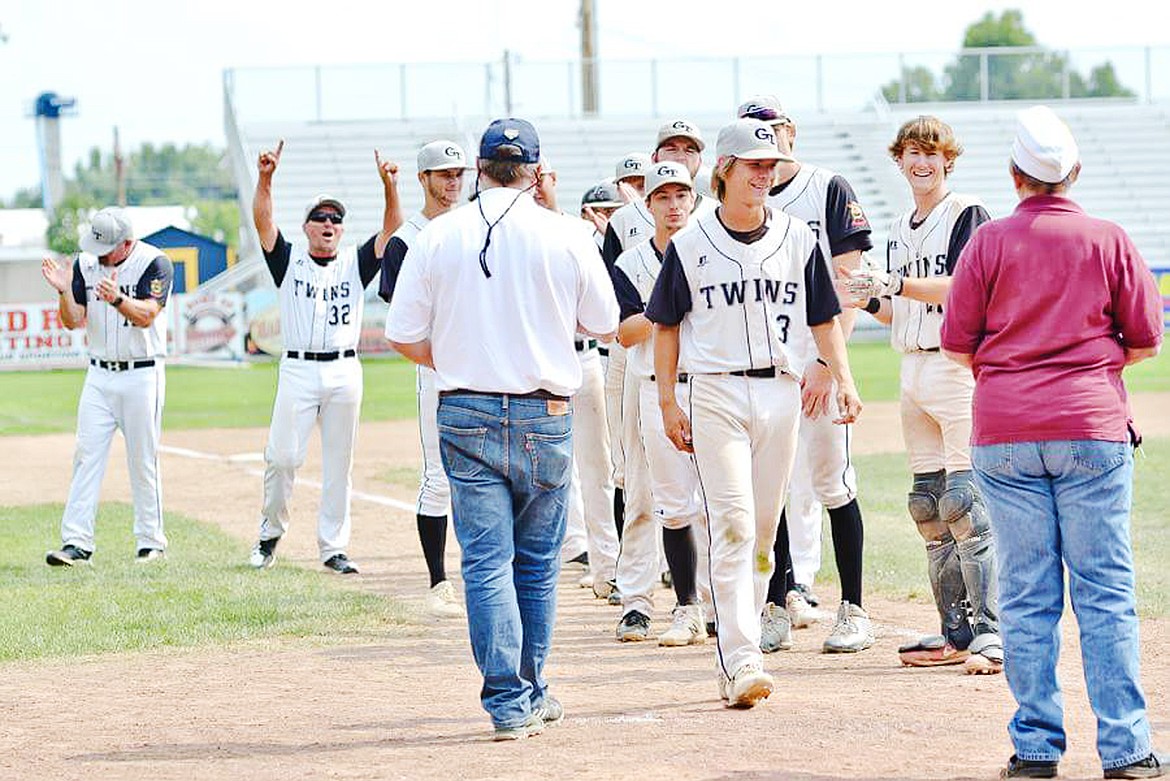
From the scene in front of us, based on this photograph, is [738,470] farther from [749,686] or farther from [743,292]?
[749,686]

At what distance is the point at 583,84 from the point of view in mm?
48031

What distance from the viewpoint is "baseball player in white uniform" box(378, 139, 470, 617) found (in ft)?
30.9

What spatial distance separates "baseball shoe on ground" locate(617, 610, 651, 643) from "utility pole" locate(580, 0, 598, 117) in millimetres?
35098

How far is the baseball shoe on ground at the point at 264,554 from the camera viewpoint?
1155 cm

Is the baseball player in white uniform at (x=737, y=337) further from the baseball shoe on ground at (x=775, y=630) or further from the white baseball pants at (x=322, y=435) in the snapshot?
the white baseball pants at (x=322, y=435)

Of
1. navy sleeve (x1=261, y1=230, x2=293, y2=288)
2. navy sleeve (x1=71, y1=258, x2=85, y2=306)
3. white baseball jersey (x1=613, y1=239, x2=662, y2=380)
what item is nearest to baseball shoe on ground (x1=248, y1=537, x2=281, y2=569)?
navy sleeve (x1=261, y1=230, x2=293, y2=288)

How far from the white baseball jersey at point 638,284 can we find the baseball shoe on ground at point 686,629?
1168 millimetres

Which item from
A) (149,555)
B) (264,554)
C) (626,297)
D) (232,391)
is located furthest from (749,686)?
(232,391)

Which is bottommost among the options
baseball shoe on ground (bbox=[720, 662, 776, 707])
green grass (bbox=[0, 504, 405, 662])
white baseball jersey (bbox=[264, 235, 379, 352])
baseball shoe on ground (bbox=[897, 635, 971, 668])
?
green grass (bbox=[0, 504, 405, 662])

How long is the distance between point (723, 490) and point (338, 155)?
134 feet

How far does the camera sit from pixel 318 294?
1126cm

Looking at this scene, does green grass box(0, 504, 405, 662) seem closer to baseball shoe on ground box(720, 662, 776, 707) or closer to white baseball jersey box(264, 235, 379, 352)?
white baseball jersey box(264, 235, 379, 352)

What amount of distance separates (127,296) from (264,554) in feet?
6.36

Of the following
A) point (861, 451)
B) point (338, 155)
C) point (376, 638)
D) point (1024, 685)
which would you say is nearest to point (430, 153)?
point (376, 638)
